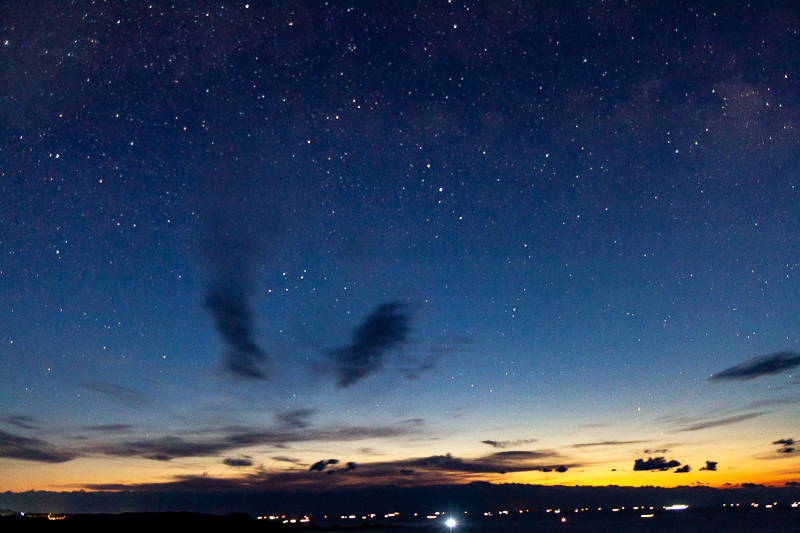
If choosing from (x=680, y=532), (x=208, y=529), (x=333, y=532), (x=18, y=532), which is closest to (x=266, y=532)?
(x=208, y=529)

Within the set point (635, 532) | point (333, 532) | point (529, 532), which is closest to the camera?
point (635, 532)

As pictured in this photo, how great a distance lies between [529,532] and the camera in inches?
7293

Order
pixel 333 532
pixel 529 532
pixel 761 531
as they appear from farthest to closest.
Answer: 1. pixel 333 532
2. pixel 529 532
3. pixel 761 531

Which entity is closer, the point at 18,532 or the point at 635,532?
the point at 18,532

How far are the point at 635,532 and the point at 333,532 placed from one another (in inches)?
4064

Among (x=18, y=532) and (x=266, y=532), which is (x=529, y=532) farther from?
(x=18, y=532)

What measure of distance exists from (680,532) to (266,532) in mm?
119301

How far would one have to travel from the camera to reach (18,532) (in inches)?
3501

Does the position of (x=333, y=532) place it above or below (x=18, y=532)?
below

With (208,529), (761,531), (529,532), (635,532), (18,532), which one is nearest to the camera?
(18,532)

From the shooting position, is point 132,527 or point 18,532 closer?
point 18,532

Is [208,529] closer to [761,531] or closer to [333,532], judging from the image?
[333,532]

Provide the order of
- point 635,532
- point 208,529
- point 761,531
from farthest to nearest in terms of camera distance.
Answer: point 635,532, point 761,531, point 208,529

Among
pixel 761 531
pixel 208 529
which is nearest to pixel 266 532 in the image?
pixel 208 529
